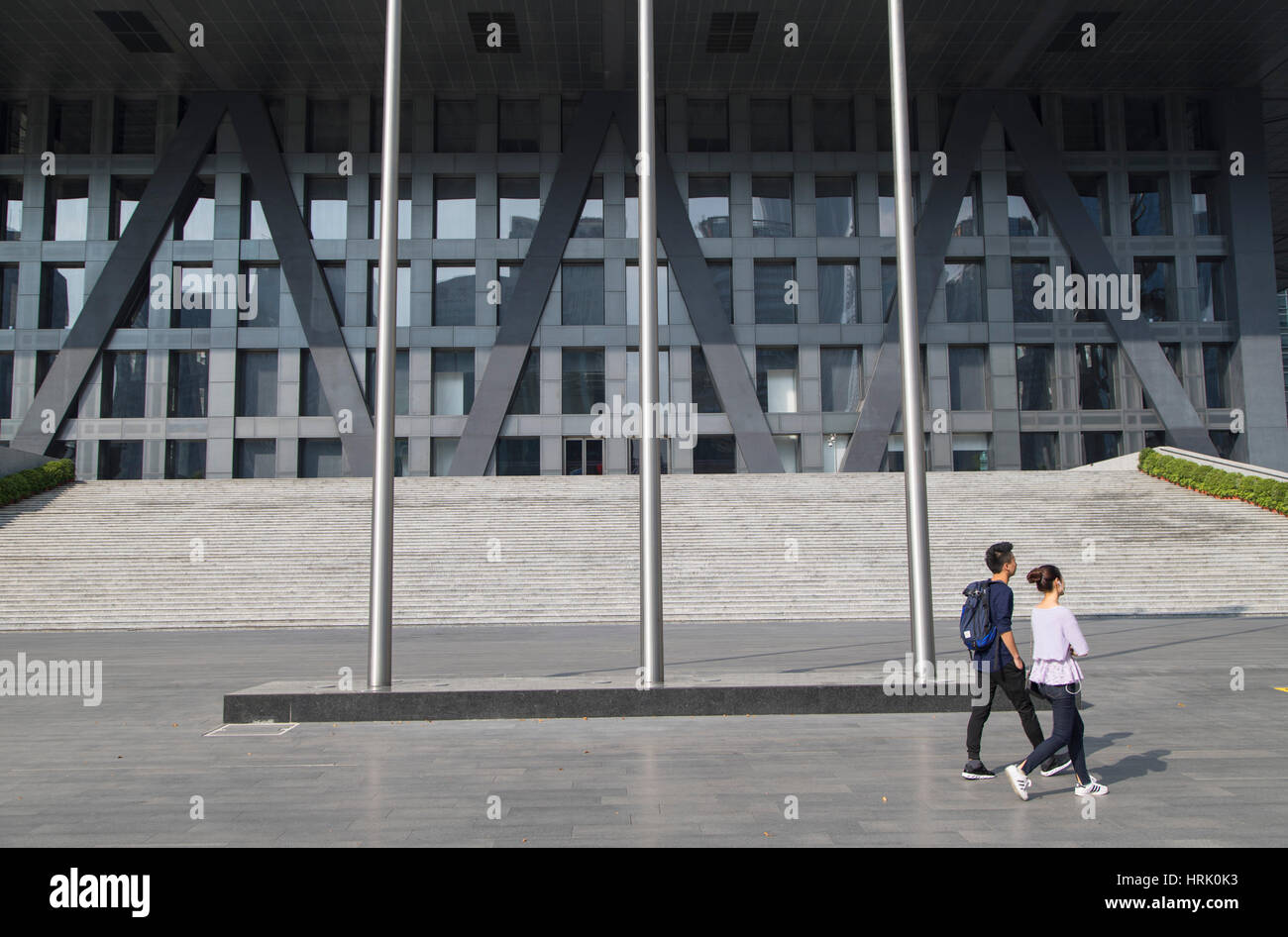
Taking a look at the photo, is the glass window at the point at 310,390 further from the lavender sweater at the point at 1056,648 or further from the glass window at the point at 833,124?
the lavender sweater at the point at 1056,648

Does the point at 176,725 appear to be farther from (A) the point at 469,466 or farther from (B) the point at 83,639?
(A) the point at 469,466

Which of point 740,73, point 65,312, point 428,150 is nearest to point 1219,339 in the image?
point 740,73

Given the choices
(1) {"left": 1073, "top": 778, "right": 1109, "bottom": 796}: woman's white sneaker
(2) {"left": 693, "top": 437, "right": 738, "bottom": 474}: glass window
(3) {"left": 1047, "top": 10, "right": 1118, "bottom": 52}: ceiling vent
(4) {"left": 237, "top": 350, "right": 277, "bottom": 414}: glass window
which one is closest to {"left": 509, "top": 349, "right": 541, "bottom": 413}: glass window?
(2) {"left": 693, "top": 437, "right": 738, "bottom": 474}: glass window

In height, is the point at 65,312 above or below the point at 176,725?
above

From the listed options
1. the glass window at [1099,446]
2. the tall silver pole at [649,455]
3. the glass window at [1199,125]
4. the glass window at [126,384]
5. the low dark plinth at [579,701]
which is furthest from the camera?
the glass window at [1199,125]

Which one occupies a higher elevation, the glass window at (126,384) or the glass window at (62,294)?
the glass window at (62,294)

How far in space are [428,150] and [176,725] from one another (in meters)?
34.5

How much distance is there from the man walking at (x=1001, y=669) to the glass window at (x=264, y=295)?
120 feet

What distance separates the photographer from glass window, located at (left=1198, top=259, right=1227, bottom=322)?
3972 centimetres

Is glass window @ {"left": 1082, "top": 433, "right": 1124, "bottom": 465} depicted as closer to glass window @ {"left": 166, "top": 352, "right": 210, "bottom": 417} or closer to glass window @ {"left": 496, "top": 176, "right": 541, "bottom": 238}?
glass window @ {"left": 496, "top": 176, "right": 541, "bottom": 238}

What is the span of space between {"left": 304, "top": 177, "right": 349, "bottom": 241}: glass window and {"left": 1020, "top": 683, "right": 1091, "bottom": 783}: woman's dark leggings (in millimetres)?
38072

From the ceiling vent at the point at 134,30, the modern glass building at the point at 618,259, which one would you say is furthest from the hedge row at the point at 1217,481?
the ceiling vent at the point at 134,30

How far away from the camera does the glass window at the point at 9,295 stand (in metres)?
39.3
